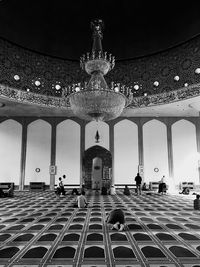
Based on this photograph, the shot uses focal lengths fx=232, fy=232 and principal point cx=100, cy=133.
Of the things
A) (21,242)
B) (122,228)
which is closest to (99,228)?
(122,228)

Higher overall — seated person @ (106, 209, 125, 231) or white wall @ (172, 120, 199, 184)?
white wall @ (172, 120, 199, 184)

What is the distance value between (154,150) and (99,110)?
667 centimetres

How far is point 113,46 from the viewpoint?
35.7 ft

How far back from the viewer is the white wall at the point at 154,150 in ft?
39.7

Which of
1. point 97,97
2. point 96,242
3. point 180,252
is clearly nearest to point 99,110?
point 97,97

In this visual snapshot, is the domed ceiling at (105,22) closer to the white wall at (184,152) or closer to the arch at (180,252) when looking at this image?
the white wall at (184,152)

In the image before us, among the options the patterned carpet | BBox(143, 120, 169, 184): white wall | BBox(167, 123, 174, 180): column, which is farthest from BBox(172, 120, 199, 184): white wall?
the patterned carpet

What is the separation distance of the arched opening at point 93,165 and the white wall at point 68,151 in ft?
1.39

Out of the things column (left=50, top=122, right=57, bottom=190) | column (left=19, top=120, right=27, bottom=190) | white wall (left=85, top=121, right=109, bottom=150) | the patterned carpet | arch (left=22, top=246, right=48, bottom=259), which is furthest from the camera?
white wall (left=85, top=121, right=109, bottom=150)

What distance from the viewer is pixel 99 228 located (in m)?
3.82

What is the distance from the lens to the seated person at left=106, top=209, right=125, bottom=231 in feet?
12.2

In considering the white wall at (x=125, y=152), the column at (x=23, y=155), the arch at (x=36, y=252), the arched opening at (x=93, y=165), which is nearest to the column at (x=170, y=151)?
the white wall at (x=125, y=152)

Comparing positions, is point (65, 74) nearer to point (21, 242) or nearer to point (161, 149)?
point (161, 149)

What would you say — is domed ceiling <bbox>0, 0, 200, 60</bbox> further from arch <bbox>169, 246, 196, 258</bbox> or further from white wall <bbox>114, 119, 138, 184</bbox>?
arch <bbox>169, 246, 196, 258</bbox>
